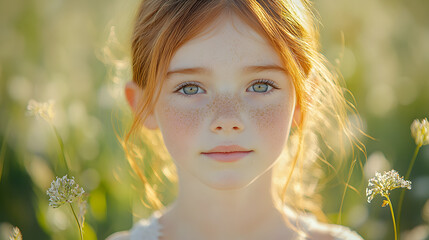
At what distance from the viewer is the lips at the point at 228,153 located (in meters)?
1.67

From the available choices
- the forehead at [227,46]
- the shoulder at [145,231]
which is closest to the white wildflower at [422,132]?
the forehead at [227,46]

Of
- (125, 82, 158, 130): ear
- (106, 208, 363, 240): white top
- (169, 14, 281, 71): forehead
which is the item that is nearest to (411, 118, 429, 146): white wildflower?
(169, 14, 281, 71): forehead

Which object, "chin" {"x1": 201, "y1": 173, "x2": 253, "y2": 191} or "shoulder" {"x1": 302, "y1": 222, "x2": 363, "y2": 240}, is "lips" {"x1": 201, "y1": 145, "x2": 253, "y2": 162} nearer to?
"chin" {"x1": 201, "y1": 173, "x2": 253, "y2": 191}

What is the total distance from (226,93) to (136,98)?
0.46 m

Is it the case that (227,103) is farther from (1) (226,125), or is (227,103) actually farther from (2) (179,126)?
(2) (179,126)

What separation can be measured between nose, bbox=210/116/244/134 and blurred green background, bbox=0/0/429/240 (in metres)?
0.74

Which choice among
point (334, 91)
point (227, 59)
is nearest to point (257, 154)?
point (227, 59)

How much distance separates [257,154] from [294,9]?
0.49 metres

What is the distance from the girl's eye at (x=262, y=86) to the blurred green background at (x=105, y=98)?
25.8 inches

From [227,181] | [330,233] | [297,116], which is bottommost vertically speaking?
[330,233]

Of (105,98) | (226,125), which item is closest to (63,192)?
(226,125)

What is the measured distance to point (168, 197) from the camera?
10.3 feet

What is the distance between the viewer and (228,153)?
5.53 feet

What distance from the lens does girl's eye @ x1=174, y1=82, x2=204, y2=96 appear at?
1.71m
